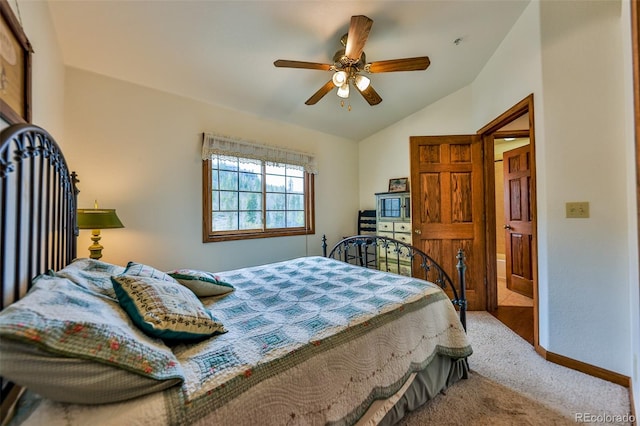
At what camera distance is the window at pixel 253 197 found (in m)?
3.16

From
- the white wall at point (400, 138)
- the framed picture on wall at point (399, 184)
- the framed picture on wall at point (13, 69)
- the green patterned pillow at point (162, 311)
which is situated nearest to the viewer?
the green patterned pillow at point (162, 311)

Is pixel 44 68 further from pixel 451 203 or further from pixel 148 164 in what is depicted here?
pixel 451 203

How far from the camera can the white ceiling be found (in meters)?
1.99

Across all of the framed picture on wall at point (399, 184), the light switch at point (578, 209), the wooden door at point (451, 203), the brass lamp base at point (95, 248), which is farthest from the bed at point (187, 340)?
the framed picture on wall at point (399, 184)

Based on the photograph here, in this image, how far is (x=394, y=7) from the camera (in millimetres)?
2080

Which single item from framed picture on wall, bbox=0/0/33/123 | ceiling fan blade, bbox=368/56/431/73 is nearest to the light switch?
ceiling fan blade, bbox=368/56/431/73

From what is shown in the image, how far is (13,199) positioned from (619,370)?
3.57 m

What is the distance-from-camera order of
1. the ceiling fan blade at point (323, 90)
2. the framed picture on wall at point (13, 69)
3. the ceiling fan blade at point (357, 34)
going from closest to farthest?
the framed picture on wall at point (13, 69)
the ceiling fan blade at point (357, 34)
the ceiling fan blade at point (323, 90)

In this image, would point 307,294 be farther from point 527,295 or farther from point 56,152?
point 527,295

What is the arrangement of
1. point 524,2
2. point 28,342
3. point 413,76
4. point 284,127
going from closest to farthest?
point 28,342
point 524,2
point 413,76
point 284,127

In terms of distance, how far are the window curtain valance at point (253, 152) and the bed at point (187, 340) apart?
1461mm

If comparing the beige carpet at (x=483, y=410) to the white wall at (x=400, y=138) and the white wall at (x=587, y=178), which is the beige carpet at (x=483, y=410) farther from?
the white wall at (x=400, y=138)

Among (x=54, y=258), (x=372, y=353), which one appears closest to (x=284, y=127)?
(x=54, y=258)

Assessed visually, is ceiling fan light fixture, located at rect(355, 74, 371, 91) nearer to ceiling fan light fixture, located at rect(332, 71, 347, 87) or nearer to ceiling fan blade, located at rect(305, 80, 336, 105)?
ceiling fan light fixture, located at rect(332, 71, 347, 87)
